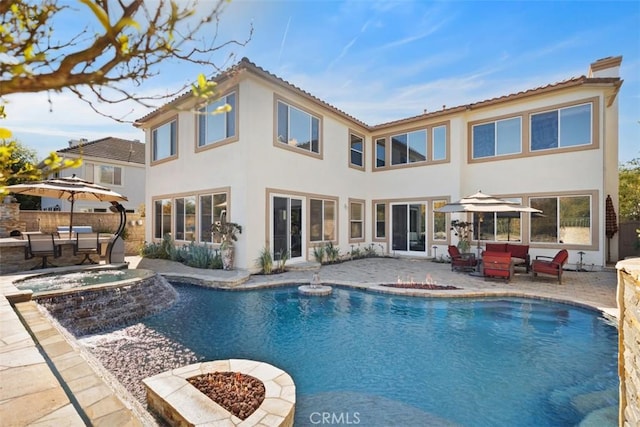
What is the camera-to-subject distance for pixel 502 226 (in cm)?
1421

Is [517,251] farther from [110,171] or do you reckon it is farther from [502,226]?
[110,171]

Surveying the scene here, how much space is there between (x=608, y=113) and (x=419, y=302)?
13.0 m

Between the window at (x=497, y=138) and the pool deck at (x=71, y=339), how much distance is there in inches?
225

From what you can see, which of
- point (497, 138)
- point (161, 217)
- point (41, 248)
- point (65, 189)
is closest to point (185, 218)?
point (161, 217)

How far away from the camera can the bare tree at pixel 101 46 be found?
1.09 meters

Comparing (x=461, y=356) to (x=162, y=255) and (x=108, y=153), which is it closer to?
(x=162, y=255)

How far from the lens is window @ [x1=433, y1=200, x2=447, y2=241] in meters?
15.3

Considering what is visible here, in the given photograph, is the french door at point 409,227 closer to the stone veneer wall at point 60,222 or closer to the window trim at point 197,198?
the window trim at point 197,198

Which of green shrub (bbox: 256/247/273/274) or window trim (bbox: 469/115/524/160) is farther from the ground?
window trim (bbox: 469/115/524/160)

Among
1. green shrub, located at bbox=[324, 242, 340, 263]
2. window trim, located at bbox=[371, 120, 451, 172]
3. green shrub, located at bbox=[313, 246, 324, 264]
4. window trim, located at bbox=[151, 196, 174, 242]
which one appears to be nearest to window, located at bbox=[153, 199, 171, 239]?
window trim, located at bbox=[151, 196, 174, 242]

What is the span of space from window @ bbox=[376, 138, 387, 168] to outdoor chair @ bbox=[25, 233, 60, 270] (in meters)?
15.0

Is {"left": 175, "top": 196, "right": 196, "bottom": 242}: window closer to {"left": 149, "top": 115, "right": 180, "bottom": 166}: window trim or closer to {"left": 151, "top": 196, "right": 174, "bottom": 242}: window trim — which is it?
{"left": 151, "top": 196, "right": 174, "bottom": 242}: window trim

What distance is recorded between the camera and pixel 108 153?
2505 cm

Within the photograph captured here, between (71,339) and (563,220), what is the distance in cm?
1668
